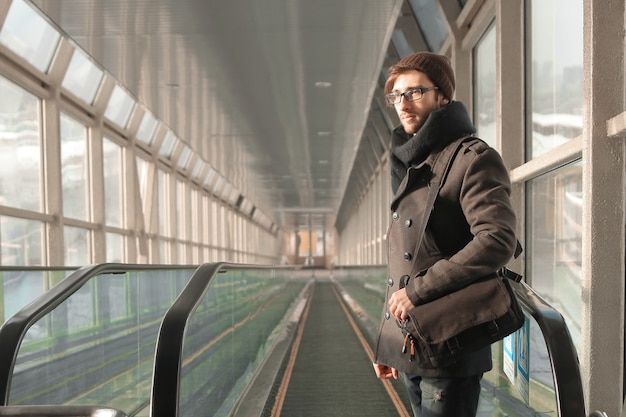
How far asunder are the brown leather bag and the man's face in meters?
0.60

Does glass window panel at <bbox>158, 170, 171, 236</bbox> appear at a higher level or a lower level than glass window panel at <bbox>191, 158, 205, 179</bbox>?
lower

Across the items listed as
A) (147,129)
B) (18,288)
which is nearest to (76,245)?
(147,129)

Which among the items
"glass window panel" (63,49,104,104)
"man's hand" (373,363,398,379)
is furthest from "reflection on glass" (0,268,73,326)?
"glass window panel" (63,49,104,104)

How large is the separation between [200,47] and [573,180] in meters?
7.58

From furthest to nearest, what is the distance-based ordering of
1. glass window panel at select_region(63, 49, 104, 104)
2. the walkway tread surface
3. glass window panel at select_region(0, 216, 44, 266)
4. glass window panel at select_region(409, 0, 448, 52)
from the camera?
glass window panel at select_region(63, 49, 104, 104) < glass window panel at select_region(0, 216, 44, 266) < glass window panel at select_region(409, 0, 448, 52) < the walkway tread surface

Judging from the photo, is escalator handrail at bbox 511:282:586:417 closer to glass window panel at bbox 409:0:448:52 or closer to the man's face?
the man's face

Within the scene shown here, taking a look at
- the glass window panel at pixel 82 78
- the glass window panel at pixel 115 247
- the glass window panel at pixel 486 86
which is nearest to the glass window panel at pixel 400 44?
the glass window panel at pixel 486 86

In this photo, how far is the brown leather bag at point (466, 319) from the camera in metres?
1.98

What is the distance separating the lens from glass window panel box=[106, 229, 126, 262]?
17823 mm

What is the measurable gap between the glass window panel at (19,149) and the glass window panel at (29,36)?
654mm

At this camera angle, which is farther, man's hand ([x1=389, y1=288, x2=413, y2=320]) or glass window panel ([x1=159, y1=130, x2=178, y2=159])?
glass window panel ([x1=159, y1=130, x2=178, y2=159])

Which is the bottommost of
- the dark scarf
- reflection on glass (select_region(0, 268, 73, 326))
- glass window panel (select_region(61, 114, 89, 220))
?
reflection on glass (select_region(0, 268, 73, 326))

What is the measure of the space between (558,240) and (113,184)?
1447 cm

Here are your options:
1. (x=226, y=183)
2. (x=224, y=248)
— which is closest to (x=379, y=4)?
(x=226, y=183)
